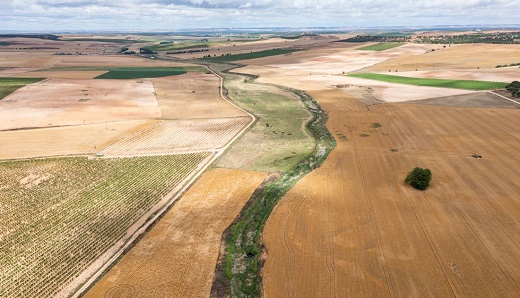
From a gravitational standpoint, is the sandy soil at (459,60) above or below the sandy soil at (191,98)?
above

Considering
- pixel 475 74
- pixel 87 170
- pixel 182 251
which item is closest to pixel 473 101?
pixel 475 74

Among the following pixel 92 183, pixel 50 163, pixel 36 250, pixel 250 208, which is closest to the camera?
pixel 36 250

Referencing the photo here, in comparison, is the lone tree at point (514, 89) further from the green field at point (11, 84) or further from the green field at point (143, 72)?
the green field at point (11, 84)

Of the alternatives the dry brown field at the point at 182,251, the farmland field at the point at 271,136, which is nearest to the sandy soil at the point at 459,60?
the farmland field at the point at 271,136

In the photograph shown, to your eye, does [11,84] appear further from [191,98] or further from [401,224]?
[401,224]

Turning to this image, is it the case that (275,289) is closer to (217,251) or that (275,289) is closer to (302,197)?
(217,251)

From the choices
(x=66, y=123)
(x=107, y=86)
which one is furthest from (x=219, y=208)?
(x=107, y=86)
